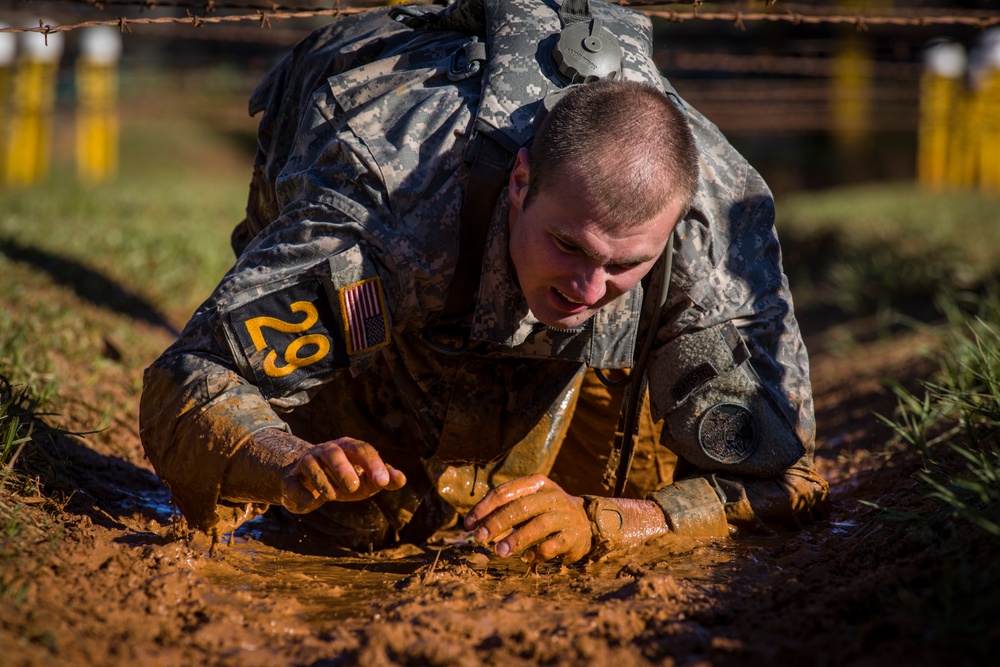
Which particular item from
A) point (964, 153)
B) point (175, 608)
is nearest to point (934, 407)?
point (175, 608)

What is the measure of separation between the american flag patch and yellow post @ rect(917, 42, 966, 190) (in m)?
7.83

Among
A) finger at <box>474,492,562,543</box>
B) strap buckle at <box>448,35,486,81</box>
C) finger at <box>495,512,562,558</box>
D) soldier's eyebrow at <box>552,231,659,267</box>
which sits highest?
strap buckle at <box>448,35,486,81</box>

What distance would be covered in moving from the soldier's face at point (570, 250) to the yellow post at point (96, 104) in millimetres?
Answer: 7914

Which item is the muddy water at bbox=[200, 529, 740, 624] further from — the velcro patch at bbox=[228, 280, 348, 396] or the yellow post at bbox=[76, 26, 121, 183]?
the yellow post at bbox=[76, 26, 121, 183]

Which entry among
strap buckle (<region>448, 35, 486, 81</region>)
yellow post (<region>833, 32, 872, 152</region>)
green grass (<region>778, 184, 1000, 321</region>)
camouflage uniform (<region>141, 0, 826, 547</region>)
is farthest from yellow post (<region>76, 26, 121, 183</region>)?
strap buckle (<region>448, 35, 486, 81</region>)

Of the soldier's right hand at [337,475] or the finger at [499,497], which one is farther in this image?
the finger at [499,497]

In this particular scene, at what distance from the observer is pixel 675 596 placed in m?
1.94

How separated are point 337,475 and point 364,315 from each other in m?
0.44

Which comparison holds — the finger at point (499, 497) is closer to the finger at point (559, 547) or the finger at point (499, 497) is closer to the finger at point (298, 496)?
the finger at point (559, 547)

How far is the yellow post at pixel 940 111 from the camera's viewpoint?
9070 millimetres

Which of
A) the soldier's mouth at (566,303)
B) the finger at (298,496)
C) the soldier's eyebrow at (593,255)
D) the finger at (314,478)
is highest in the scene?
the soldier's eyebrow at (593,255)

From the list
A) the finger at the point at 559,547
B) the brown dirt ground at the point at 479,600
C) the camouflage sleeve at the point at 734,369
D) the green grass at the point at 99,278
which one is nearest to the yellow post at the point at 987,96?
the green grass at the point at 99,278

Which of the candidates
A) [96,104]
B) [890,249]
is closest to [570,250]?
[890,249]

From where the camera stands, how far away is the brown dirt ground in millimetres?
1670
